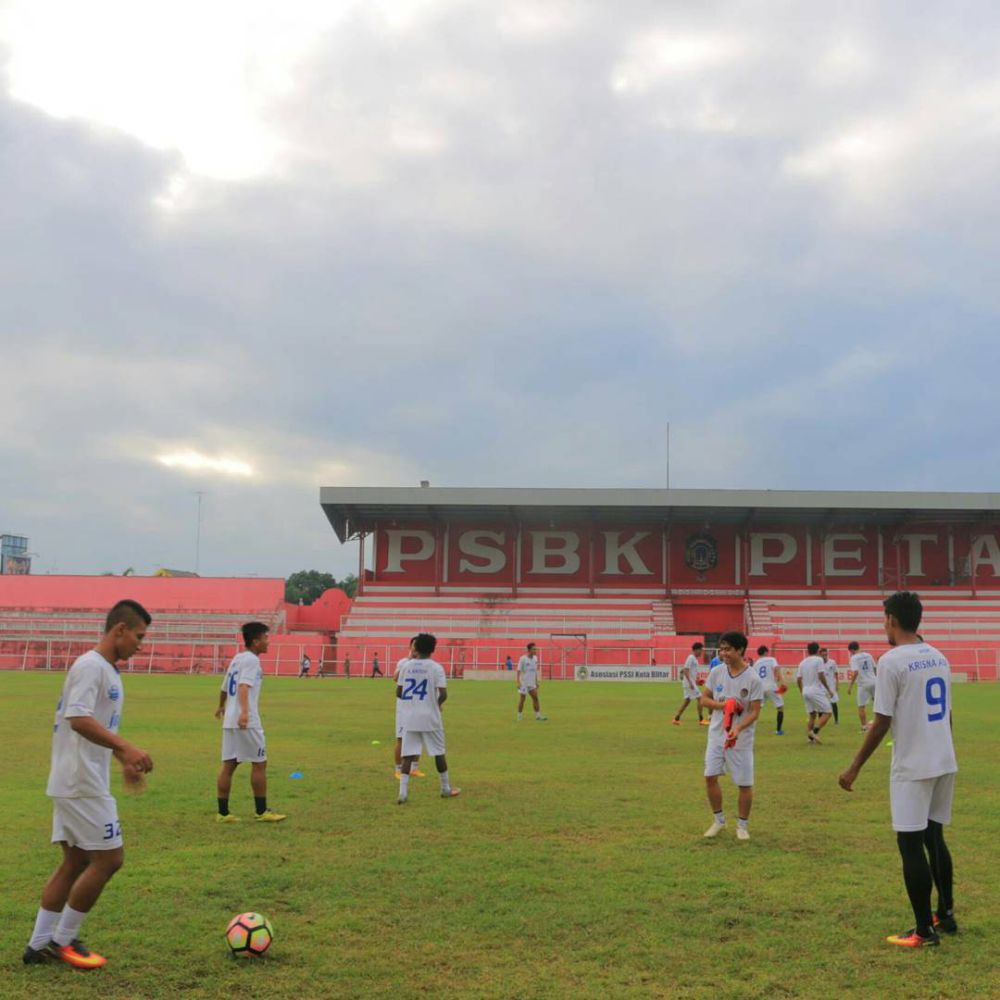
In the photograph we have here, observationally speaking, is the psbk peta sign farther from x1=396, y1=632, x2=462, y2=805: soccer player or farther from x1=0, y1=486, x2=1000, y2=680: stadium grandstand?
x1=396, y1=632, x2=462, y2=805: soccer player

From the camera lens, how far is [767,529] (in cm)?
6322

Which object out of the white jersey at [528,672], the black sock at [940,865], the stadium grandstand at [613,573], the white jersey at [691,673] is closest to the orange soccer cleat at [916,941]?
the black sock at [940,865]

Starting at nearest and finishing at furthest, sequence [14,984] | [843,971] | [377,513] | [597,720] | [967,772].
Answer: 1. [14,984]
2. [843,971]
3. [967,772]
4. [597,720]
5. [377,513]

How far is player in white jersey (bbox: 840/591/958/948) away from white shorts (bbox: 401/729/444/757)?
6.56m

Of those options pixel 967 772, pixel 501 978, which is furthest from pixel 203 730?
pixel 501 978

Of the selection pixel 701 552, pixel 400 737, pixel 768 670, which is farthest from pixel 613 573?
pixel 400 737

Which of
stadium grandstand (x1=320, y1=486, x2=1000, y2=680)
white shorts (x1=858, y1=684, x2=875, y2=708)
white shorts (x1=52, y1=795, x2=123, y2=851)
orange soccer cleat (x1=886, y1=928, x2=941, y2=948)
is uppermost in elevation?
stadium grandstand (x1=320, y1=486, x2=1000, y2=680)

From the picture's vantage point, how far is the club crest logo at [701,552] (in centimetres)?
6272

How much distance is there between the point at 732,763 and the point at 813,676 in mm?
10607

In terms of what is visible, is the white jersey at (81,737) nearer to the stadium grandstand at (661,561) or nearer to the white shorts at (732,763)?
the white shorts at (732,763)

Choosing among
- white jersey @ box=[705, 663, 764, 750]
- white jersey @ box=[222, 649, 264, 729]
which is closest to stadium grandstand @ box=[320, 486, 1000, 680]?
white jersey @ box=[222, 649, 264, 729]

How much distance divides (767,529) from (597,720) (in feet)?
137

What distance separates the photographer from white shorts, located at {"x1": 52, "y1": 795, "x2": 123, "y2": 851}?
19.5ft

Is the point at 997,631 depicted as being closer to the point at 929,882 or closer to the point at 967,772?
the point at 967,772
